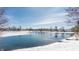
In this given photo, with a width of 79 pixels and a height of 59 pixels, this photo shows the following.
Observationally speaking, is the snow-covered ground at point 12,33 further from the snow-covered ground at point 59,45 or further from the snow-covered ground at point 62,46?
the snow-covered ground at point 62,46

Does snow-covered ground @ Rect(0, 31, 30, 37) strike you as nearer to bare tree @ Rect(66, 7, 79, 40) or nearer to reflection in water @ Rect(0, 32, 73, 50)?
reflection in water @ Rect(0, 32, 73, 50)

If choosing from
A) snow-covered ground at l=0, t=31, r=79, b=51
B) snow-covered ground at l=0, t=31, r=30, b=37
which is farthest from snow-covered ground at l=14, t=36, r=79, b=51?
snow-covered ground at l=0, t=31, r=30, b=37

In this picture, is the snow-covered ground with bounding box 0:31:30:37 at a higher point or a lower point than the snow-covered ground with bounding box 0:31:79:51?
higher

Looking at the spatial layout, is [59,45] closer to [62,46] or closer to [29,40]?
[62,46]

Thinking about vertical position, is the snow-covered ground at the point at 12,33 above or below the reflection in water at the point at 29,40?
above

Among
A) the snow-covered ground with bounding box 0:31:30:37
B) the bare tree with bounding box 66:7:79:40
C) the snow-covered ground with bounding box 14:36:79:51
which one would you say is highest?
the bare tree with bounding box 66:7:79:40

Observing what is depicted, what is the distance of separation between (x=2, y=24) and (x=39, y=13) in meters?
0.43

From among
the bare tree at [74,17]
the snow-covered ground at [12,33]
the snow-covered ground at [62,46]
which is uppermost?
the bare tree at [74,17]

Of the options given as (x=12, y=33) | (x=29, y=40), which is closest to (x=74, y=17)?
(x=29, y=40)

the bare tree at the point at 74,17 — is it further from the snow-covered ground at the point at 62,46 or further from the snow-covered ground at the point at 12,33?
the snow-covered ground at the point at 12,33

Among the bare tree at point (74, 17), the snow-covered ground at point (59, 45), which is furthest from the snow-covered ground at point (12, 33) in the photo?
→ the bare tree at point (74, 17)

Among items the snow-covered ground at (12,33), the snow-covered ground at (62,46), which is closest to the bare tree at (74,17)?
the snow-covered ground at (62,46)

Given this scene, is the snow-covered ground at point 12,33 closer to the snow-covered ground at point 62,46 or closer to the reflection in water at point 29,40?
the reflection in water at point 29,40
